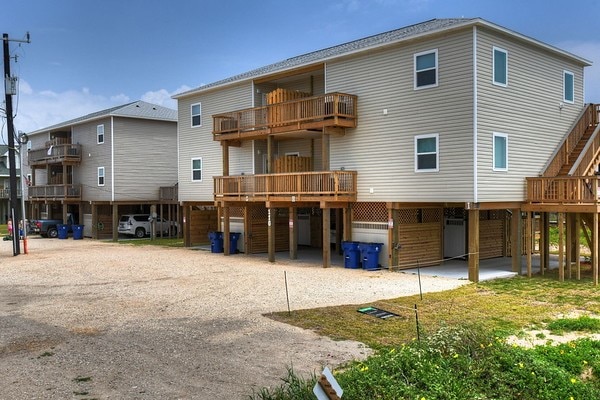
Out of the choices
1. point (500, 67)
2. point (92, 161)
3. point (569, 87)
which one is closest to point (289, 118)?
point (500, 67)

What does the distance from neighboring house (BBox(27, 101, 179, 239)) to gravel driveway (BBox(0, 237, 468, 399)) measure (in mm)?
15962

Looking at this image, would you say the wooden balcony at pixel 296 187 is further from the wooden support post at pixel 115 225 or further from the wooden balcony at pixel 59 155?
the wooden balcony at pixel 59 155

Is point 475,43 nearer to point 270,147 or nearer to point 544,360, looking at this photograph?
point 270,147

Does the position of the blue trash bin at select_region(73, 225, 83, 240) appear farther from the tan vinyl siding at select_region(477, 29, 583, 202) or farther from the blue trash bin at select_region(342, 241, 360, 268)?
the tan vinyl siding at select_region(477, 29, 583, 202)

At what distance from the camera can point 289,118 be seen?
23.1 m

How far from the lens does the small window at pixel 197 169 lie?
29.8 m

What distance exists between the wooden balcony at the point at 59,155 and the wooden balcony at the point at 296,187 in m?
21.4

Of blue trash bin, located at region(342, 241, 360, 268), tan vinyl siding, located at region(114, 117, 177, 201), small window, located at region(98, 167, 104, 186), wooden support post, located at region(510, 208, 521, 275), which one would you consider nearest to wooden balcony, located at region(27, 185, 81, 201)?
small window, located at region(98, 167, 104, 186)

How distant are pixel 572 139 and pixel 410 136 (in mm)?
7730

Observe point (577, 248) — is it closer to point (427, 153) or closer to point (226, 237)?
point (427, 153)

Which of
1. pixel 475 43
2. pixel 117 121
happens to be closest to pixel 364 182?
pixel 475 43

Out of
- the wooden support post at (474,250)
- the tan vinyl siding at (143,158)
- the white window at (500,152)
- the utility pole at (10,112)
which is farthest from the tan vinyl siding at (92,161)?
the white window at (500,152)

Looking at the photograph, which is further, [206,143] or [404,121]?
[206,143]

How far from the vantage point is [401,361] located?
287 inches
